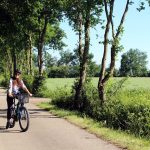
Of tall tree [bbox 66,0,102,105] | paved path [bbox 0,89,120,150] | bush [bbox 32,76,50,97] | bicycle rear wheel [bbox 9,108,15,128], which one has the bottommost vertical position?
paved path [bbox 0,89,120,150]

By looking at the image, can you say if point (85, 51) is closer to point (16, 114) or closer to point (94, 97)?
point (94, 97)

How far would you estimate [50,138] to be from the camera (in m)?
13.9

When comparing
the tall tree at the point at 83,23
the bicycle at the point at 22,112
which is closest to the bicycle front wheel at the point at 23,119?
the bicycle at the point at 22,112

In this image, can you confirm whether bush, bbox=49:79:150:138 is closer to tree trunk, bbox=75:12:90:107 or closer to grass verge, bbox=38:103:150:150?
tree trunk, bbox=75:12:90:107

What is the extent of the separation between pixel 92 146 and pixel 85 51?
39.9 ft

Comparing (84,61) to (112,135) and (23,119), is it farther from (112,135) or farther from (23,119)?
(112,135)

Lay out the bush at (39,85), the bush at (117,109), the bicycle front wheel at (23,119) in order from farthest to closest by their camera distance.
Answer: the bush at (39,85) → the bush at (117,109) → the bicycle front wheel at (23,119)

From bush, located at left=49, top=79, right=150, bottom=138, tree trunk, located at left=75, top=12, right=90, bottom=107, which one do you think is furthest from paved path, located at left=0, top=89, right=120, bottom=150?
tree trunk, located at left=75, top=12, right=90, bottom=107

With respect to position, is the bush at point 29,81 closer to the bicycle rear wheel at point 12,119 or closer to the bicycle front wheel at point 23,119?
the bicycle rear wheel at point 12,119

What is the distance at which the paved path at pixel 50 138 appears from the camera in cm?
1223

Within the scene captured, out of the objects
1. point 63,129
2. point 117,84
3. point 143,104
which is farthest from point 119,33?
point 63,129

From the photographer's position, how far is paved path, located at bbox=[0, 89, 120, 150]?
12234mm

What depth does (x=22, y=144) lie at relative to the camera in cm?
1273

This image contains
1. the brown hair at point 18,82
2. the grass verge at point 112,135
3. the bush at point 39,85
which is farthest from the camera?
the bush at point 39,85
